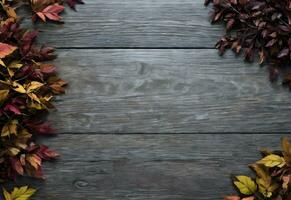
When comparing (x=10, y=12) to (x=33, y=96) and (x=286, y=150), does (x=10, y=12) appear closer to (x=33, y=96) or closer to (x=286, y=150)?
(x=33, y=96)

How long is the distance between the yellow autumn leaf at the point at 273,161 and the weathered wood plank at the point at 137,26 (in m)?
0.35

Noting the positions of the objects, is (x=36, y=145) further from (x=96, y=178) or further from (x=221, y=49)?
(x=221, y=49)

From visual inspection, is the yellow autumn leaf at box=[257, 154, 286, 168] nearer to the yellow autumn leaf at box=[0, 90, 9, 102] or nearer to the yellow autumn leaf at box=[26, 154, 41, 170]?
the yellow autumn leaf at box=[26, 154, 41, 170]

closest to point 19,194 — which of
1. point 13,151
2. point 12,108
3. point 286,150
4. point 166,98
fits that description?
Result: point 13,151

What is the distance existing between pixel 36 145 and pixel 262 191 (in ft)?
2.06

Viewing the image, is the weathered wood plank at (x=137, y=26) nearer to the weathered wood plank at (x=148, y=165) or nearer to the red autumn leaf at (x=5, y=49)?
the red autumn leaf at (x=5, y=49)

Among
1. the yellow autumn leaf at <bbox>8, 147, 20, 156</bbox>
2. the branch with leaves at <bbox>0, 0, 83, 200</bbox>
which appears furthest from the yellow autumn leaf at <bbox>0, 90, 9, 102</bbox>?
the yellow autumn leaf at <bbox>8, 147, 20, 156</bbox>

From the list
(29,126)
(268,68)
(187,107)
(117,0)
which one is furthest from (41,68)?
(268,68)

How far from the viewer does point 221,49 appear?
1.35 m

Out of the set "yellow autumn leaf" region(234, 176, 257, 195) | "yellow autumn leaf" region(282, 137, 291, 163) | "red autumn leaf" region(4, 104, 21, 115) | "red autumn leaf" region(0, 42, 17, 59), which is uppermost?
"red autumn leaf" region(0, 42, 17, 59)

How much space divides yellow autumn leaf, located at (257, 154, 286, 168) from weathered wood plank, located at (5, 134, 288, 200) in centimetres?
4

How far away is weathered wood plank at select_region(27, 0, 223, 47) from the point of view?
1.36 meters

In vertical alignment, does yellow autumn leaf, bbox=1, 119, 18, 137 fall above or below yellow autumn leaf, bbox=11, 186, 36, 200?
above

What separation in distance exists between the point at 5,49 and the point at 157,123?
45cm
